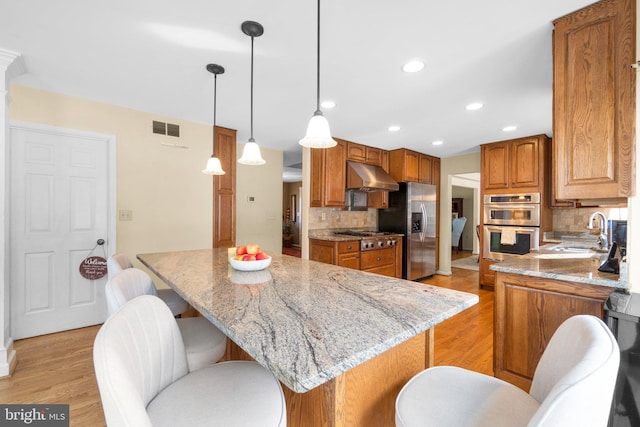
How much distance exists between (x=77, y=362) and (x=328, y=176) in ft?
10.7

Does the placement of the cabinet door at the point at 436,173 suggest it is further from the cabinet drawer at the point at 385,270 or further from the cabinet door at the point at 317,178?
the cabinet door at the point at 317,178

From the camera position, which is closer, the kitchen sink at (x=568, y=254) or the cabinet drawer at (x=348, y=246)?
the kitchen sink at (x=568, y=254)

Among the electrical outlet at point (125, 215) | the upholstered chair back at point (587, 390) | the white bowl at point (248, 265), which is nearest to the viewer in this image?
the upholstered chair back at point (587, 390)

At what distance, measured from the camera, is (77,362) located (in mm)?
2223

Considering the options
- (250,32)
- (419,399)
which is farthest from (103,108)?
(419,399)

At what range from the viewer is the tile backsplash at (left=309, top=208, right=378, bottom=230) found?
4375 mm

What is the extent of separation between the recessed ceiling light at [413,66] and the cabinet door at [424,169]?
9.98 ft

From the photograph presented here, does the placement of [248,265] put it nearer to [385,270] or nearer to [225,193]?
[225,193]

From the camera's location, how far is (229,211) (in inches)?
148

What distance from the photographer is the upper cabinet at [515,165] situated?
12.8 ft

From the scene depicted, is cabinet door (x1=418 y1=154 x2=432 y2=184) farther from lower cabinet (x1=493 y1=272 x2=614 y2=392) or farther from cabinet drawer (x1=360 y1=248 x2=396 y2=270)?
lower cabinet (x1=493 y1=272 x2=614 y2=392)

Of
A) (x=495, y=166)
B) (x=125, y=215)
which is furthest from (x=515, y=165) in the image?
(x=125, y=215)

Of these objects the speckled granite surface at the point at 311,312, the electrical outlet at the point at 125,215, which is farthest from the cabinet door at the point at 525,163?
the electrical outlet at the point at 125,215

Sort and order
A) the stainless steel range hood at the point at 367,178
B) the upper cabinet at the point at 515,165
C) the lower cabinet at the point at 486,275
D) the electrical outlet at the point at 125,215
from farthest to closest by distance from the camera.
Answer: the lower cabinet at the point at 486,275
the stainless steel range hood at the point at 367,178
the upper cabinet at the point at 515,165
the electrical outlet at the point at 125,215
